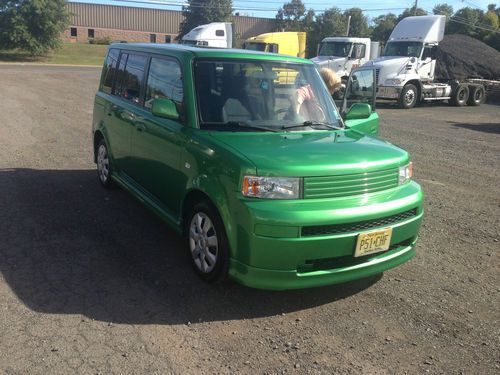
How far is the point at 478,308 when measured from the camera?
12.6ft

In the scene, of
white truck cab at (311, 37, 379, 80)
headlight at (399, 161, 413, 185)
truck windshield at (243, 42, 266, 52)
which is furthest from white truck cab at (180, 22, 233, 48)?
headlight at (399, 161, 413, 185)

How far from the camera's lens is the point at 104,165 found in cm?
653

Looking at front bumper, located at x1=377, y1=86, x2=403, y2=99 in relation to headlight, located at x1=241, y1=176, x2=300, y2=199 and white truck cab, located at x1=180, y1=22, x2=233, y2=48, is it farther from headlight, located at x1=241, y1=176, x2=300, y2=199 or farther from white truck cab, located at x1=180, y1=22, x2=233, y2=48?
headlight, located at x1=241, y1=176, x2=300, y2=199

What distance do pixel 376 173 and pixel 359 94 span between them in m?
3.15

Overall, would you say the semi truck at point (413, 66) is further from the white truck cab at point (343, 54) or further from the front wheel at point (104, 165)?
the front wheel at point (104, 165)

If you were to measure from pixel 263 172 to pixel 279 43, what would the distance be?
24260mm

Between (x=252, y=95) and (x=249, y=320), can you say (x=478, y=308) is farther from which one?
(x=252, y=95)

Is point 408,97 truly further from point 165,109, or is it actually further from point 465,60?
point 165,109

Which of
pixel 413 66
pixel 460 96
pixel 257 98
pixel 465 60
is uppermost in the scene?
pixel 465 60

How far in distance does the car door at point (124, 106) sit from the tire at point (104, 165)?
294 millimetres

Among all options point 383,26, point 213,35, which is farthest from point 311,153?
point 383,26

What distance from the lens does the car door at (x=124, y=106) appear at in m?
5.39

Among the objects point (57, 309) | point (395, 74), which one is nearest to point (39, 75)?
point (395, 74)

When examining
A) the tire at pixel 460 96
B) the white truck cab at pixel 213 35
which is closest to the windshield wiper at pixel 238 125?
the tire at pixel 460 96
